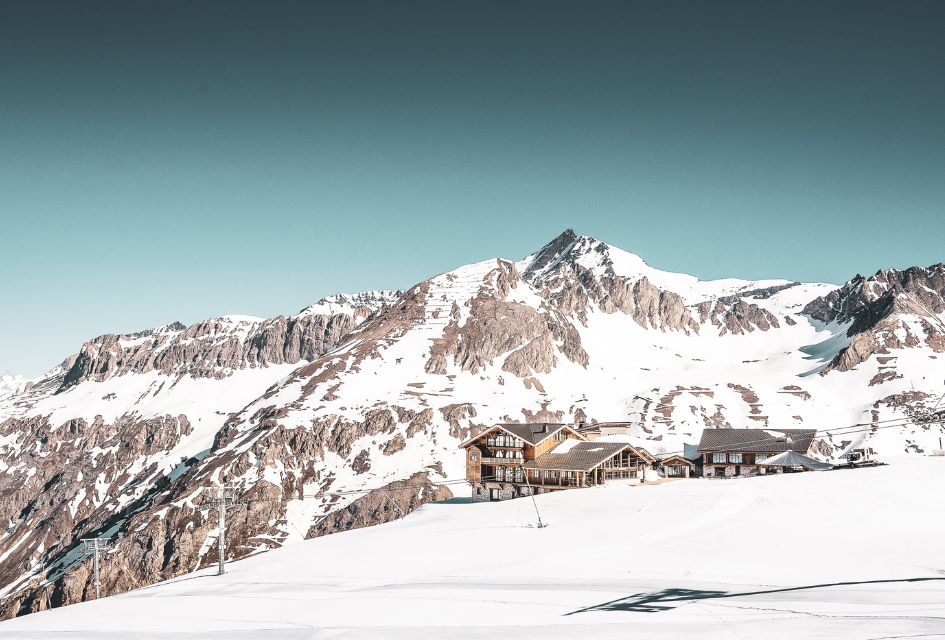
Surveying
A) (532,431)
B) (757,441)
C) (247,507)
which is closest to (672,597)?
(532,431)

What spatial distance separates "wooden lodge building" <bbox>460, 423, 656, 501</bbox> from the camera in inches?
3418

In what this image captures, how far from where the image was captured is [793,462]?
91000 millimetres

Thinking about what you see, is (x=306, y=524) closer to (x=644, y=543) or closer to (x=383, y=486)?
(x=383, y=486)

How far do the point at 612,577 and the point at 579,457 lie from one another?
53608mm

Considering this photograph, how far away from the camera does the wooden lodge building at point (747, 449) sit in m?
96.1

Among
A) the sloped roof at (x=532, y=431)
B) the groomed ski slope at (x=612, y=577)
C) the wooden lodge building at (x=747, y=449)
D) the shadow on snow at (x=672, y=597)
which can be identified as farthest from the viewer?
the wooden lodge building at (x=747, y=449)

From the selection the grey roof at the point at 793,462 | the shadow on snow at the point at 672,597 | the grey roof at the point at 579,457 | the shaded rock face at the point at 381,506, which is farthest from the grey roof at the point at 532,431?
the shadow on snow at the point at 672,597

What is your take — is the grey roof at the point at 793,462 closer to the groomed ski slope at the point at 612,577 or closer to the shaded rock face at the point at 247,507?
the groomed ski slope at the point at 612,577

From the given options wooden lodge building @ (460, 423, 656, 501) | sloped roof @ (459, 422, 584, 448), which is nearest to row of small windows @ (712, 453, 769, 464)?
wooden lodge building @ (460, 423, 656, 501)

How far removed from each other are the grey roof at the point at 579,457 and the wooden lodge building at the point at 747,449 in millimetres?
21987

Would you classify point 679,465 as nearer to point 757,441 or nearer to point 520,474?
point 757,441

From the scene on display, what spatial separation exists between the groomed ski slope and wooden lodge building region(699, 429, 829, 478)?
32.8 m

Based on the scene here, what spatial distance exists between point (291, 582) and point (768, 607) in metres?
27.3

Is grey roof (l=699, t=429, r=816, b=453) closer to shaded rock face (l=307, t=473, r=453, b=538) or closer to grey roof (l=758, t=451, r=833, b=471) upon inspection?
grey roof (l=758, t=451, r=833, b=471)
